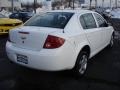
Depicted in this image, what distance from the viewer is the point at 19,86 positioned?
15.8 feet

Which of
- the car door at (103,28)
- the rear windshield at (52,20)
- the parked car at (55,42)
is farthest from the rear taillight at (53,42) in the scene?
the car door at (103,28)

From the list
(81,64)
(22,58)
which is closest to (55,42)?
(22,58)

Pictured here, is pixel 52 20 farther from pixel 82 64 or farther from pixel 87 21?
pixel 82 64

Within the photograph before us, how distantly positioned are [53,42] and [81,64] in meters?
1.14

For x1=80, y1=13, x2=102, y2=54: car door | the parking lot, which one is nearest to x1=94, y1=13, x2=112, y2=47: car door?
x1=80, y1=13, x2=102, y2=54: car door

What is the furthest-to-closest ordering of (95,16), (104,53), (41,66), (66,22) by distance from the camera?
1. (104,53)
2. (95,16)
3. (66,22)
4. (41,66)

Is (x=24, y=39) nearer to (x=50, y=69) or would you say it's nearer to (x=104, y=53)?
(x=50, y=69)

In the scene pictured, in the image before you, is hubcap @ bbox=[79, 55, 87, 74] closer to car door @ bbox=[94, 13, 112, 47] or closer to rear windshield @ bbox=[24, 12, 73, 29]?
rear windshield @ bbox=[24, 12, 73, 29]

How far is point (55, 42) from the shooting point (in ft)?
15.1

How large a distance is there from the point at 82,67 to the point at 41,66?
49.6 inches

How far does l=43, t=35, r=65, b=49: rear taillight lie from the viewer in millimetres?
4598

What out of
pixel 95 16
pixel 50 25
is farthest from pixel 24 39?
pixel 95 16

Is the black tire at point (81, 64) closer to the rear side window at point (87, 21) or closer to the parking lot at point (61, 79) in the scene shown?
the parking lot at point (61, 79)

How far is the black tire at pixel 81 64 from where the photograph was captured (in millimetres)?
5168
